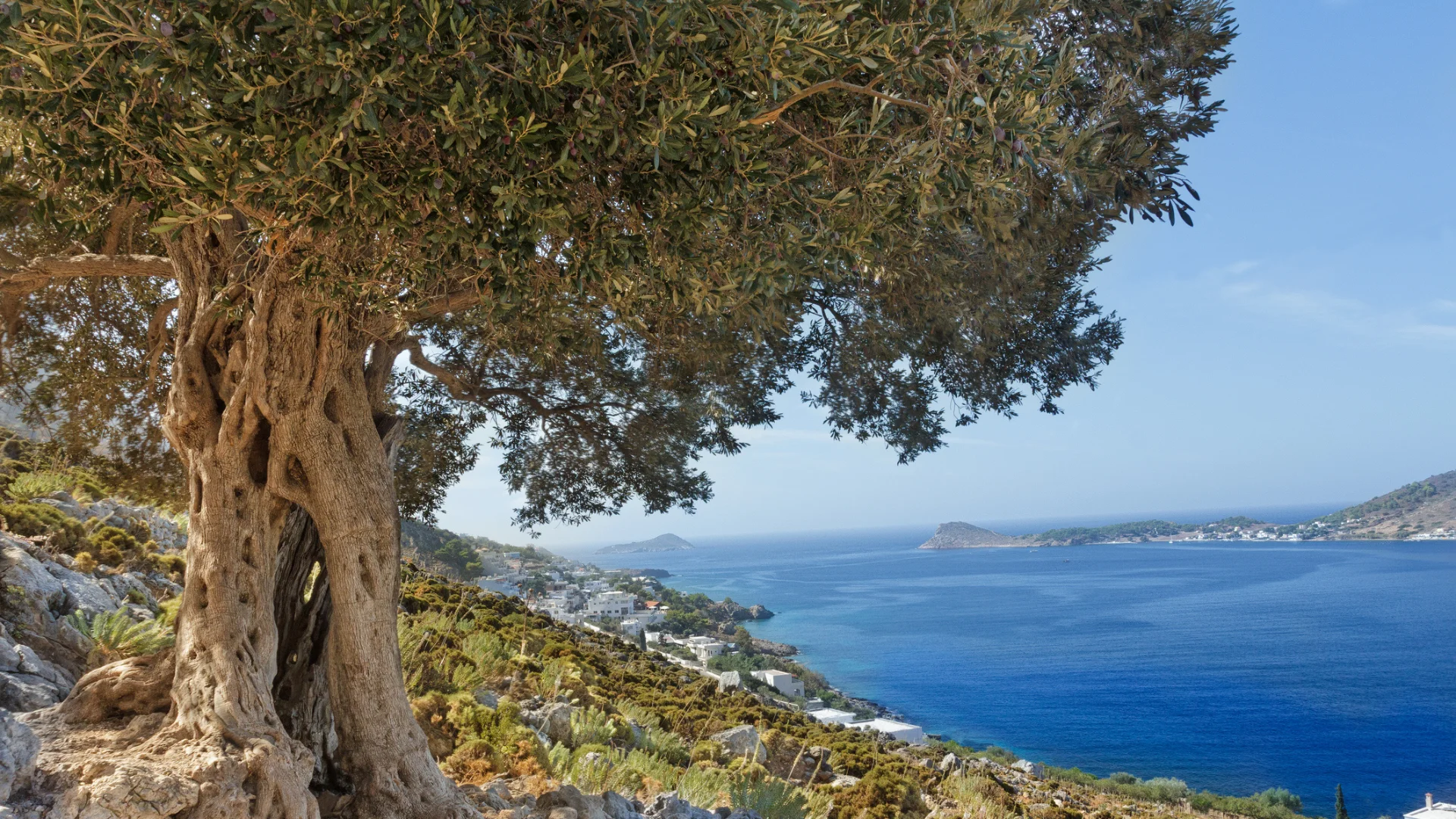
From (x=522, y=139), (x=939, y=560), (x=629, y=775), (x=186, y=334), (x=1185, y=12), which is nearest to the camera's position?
(x=522, y=139)

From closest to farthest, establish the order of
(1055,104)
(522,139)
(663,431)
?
(522,139) → (1055,104) → (663,431)

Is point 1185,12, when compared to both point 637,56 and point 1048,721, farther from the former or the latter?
point 1048,721

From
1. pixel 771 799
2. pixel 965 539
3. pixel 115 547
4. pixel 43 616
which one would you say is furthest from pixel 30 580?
pixel 965 539

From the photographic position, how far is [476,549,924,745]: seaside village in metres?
18.9

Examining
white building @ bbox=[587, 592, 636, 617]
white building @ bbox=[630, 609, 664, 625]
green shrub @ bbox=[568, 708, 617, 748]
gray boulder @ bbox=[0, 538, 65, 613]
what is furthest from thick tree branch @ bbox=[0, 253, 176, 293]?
white building @ bbox=[630, 609, 664, 625]

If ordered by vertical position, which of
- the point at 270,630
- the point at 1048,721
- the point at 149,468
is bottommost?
the point at 1048,721

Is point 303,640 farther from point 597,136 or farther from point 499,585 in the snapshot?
point 499,585

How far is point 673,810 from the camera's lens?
582 centimetres

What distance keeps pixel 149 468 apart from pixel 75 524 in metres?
0.85

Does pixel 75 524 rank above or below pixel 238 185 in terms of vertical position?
below

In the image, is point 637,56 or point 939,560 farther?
point 939,560

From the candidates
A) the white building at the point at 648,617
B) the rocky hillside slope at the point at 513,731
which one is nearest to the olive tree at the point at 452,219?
the rocky hillside slope at the point at 513,731

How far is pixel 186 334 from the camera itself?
16.5 feet

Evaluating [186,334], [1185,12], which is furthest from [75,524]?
[1185,12]
